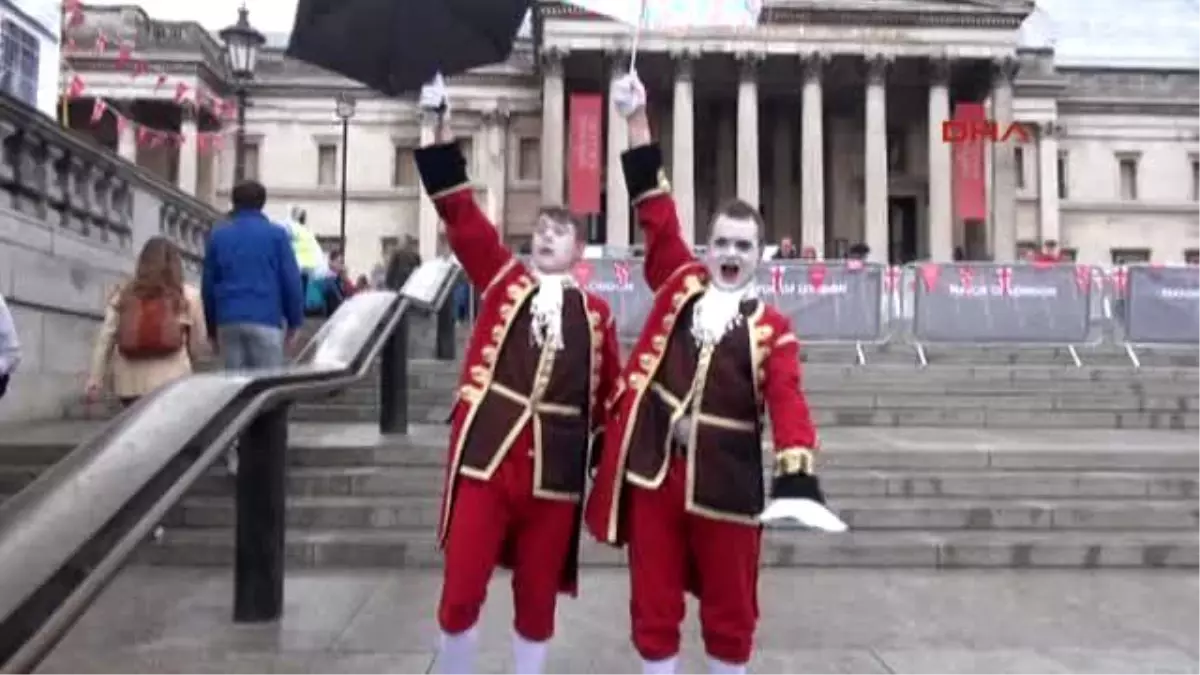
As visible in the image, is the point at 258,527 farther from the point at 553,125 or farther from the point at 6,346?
the point at 553,125

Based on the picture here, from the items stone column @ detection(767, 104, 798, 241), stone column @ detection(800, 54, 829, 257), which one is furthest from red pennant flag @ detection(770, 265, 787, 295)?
stone column @ detection(767, 104, 798, 241)

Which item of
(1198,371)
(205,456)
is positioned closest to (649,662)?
(205,456)

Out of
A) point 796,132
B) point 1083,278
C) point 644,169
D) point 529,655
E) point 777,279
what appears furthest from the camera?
point 796,132

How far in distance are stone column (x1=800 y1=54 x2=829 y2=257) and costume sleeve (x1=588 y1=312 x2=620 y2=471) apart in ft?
156

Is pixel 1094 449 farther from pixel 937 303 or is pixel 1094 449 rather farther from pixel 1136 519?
pixel 937 303

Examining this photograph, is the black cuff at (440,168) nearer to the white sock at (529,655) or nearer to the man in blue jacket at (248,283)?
the white sock at (529,655)

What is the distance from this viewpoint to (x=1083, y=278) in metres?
18.5

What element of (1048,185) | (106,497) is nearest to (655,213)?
(106,497)

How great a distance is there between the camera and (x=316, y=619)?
20.0 ft

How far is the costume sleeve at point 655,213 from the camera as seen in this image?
4758mm

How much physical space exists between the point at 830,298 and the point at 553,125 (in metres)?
34.7

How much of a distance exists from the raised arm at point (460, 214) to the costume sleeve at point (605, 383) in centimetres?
47

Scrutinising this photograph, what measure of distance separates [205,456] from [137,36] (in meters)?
52.2

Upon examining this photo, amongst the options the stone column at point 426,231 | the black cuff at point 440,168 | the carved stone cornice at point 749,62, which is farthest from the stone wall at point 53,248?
the carved stone cornice at point 749,62
